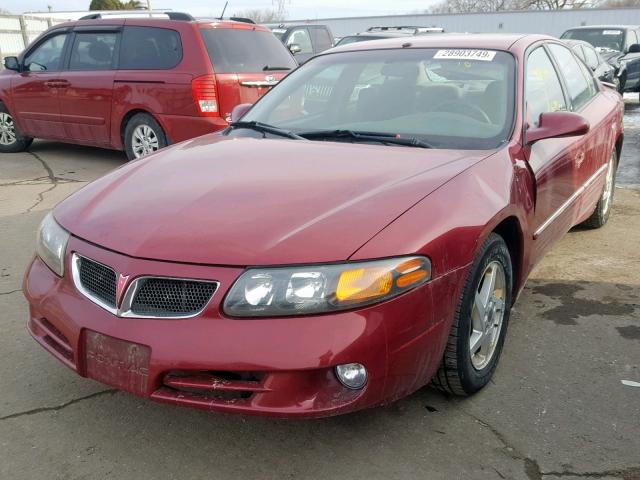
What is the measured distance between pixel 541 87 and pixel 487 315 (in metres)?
1.58

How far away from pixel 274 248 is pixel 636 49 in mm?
14117

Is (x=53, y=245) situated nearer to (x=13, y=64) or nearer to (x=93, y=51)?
(x=93, y=51)

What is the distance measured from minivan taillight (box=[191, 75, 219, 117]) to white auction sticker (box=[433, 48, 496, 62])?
12.1 ft

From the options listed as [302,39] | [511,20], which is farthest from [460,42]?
[511,20]

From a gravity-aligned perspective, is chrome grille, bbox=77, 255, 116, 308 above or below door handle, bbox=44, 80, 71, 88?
above

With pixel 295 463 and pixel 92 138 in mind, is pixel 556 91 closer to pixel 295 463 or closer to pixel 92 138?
pixel 295 463

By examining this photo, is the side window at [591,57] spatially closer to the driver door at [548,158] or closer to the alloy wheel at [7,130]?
the driver door at [548,158]

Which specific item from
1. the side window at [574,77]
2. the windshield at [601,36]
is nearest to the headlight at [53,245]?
the side window at [574,77]

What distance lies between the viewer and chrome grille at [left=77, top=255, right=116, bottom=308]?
2295 millimetres

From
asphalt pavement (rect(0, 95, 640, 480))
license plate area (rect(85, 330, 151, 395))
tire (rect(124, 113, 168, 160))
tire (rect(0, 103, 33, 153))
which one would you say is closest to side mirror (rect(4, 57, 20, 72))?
tire (rect(0, 103, 33, 153))

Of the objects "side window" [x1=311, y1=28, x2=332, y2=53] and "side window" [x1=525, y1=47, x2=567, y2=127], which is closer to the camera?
"side window" [x1=525, y1=47, x2=567, y2=127]

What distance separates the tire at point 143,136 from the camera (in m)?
7.18

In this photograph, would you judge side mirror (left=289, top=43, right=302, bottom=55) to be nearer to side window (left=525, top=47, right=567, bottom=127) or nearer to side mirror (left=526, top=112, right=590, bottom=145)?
side window (left=525, top=47, right=567, bottom=127)

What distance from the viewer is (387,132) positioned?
3275 mm
